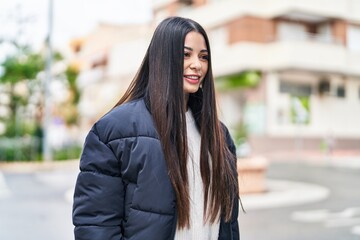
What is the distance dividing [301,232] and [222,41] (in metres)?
20.4

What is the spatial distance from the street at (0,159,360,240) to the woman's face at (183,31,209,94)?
4.25 meters

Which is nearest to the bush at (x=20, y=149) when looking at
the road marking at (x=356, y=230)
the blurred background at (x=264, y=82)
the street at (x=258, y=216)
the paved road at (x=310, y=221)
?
the blurred background at (x=264, y=82)

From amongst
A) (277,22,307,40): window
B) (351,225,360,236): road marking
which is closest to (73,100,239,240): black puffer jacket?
(351,225,360,236): road marking

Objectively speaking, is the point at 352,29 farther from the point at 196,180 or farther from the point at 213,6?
the point at 196,180

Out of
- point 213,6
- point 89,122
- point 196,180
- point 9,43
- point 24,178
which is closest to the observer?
point 196,180

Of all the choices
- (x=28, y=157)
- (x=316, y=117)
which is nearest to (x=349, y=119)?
(x=316, y=117)

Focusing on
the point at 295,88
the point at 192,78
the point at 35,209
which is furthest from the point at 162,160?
the point at 295,88

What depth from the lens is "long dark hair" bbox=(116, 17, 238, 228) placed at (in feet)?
5.39

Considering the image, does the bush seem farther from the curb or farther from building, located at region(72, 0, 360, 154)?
building, located at region(72, 0, 360, 154)

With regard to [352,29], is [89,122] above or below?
below

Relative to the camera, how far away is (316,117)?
24672 millimetres

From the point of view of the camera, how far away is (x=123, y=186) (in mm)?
1628

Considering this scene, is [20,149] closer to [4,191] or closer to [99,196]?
[4,191]

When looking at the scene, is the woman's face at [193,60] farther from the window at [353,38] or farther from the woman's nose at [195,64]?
the window at [353,38]
